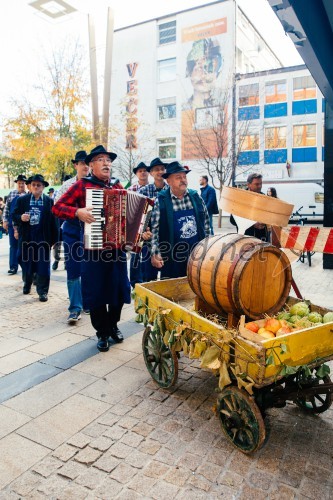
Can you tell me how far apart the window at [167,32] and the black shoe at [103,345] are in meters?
36.7

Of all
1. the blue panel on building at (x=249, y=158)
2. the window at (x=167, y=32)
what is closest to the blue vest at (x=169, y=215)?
the blue panel on building at (x=249, y=158)

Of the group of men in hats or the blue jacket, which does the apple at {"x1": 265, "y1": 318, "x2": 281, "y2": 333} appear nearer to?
the group of men in hats

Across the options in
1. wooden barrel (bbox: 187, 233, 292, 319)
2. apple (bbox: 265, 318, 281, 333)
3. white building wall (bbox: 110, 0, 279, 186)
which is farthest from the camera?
white building wall (bbox: 110, 0, 279, 186)

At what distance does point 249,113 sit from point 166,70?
1027cm

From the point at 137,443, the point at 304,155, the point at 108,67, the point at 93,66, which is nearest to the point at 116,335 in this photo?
the point at 137,443

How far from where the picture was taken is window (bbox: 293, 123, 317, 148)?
30.1 m

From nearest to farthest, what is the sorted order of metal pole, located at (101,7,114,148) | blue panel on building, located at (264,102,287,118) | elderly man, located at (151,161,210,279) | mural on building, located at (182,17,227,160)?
elderly man, located at (151,161,210,279) → metal pole, located at (101,7,114,148) → blue panel on building, located at (264,102,287,118) → mural on building, located at (182,17,227,160)

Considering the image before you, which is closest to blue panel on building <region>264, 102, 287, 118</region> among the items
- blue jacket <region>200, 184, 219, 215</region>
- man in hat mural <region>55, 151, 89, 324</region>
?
blue jacket <region>200, 184, 219, 215</region>

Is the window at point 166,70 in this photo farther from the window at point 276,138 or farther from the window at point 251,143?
the window at point 276,138

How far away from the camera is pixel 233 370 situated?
2658mm

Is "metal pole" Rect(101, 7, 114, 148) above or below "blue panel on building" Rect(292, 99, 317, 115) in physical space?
below

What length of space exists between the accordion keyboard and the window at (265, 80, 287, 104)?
30135 millimetres

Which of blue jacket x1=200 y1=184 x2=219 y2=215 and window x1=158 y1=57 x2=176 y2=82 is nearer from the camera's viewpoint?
blue jacket x1=200 y1=184 x2=219 y2=215

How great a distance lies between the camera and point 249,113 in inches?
1196
